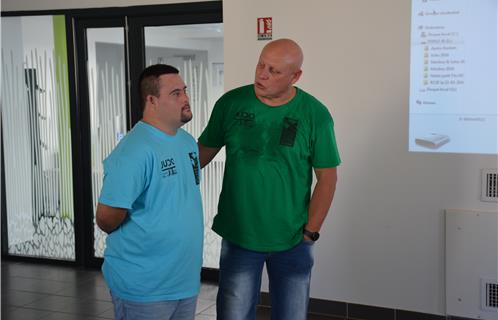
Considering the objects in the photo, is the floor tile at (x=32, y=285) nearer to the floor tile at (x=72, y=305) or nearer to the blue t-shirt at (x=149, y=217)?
the floor tile at (x=72, y=305)

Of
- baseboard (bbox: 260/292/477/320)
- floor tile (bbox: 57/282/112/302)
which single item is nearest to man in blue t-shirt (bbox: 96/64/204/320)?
baseboard (bbox: 260/292/477/320)

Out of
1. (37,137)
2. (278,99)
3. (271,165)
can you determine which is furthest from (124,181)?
(37,137)

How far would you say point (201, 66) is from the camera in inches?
177

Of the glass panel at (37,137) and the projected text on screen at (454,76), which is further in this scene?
the glass panel at (37,137)

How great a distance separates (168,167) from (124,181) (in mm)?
155

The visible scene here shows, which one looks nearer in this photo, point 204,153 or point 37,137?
point 204,153

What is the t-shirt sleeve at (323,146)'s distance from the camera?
2.24 m

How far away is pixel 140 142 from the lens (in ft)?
6.15

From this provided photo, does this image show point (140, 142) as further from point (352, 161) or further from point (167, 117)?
point (352, 161)

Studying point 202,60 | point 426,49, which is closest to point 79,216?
point 202,60

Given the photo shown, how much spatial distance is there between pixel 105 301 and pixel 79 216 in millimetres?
1043

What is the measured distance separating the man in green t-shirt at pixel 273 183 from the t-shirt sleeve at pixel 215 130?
2 cm

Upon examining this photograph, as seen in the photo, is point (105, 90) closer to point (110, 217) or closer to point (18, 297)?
point (18, 297)

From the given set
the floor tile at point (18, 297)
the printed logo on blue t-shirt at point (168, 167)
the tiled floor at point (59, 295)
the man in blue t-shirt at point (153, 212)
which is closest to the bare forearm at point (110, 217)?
the man in blue t-shirt at point (153, 212)
